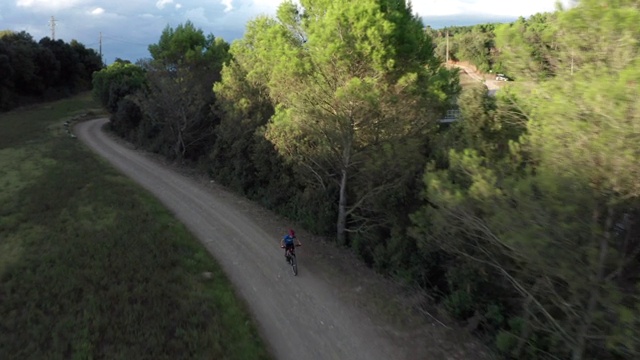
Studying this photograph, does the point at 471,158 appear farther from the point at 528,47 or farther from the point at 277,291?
the point at 277,291

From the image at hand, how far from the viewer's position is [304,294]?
42.3 feet

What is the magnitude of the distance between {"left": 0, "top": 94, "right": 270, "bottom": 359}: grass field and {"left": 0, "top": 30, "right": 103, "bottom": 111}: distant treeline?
4323 centimetres

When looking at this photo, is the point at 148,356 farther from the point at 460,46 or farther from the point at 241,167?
the point at 460,46

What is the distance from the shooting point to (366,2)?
1293cm

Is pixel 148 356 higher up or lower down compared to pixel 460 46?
lower down

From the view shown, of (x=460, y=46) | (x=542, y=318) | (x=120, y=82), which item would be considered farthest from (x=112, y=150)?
(x=460, y=46)

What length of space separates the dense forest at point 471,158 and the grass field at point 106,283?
17.5 feet

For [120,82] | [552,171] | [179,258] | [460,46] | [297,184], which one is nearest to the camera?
[552,171]

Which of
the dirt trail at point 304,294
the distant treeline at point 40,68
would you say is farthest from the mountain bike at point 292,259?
the distant treeline at point 40,68

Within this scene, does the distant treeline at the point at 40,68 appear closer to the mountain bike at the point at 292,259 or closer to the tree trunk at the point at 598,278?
the mountain bike at the point at 292,259

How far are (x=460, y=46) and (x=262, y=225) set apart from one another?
51.3 meters

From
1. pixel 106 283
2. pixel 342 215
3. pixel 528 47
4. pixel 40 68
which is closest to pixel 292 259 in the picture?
pixel 342 215

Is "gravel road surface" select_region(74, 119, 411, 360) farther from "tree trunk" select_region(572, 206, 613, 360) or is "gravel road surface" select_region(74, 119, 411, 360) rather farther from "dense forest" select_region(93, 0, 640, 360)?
"tree trunk" select_region(572, 206, 613, 360)

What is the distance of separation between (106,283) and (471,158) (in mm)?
10454
